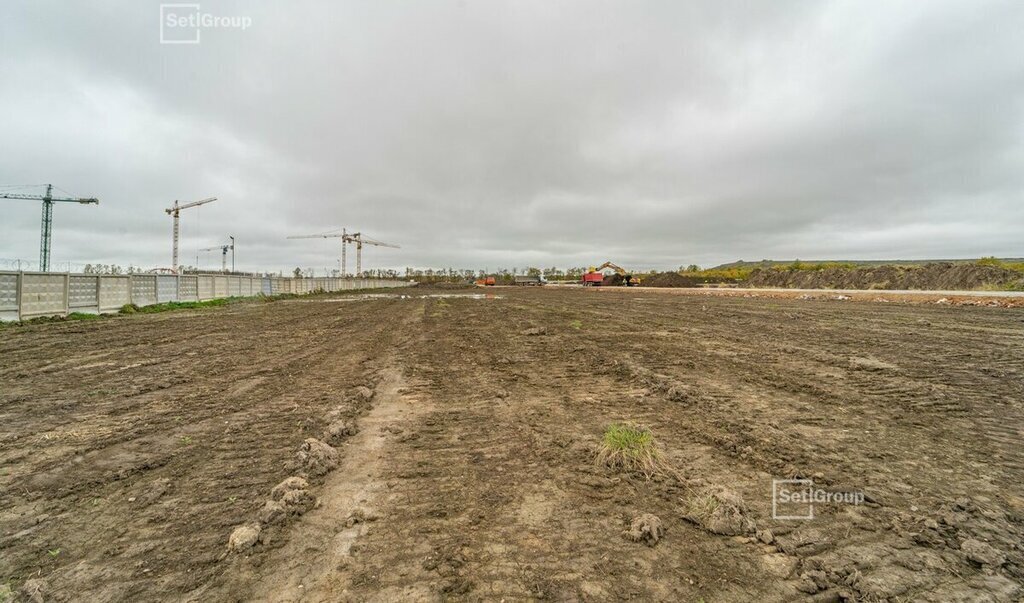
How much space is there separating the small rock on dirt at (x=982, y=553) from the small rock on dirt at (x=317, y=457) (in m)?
4.36

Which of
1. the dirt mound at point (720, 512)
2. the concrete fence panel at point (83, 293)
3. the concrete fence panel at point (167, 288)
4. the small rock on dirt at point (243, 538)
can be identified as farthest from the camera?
the concrete fence panel at point (167, 288)

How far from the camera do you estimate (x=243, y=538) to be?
2.48 m

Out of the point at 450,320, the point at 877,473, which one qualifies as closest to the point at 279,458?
the point at 877,473

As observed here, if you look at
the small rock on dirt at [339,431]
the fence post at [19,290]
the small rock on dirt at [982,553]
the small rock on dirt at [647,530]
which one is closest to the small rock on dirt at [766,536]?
the small rock on dirt at [647,530]

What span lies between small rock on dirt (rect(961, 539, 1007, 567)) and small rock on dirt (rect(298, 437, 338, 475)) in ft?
14.3

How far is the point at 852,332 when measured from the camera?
37.3ft

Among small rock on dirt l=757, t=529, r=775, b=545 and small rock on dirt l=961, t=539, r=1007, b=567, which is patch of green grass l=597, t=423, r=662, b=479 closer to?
small rock on dirt l=757, t=529, r=775, b=545

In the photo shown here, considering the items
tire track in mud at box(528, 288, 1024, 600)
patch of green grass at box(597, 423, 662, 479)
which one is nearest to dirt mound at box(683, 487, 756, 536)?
tire track in mud at box(528, 288, 1024, 600)

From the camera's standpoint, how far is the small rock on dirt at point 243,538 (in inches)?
95.8

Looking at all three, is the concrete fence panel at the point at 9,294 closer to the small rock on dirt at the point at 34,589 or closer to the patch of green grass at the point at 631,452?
the small rock on dirt at the point at 34,589

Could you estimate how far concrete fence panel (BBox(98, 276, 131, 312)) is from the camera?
61.3 ft

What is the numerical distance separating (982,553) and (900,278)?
5134 centimetres

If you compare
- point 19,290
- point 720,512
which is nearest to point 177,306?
point 19,290

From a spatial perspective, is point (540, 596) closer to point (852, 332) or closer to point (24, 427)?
point (24, 427)
